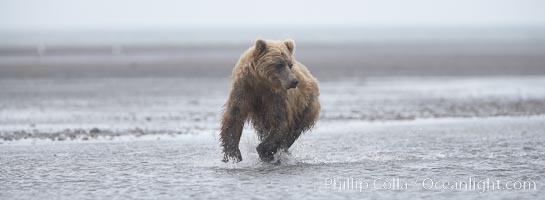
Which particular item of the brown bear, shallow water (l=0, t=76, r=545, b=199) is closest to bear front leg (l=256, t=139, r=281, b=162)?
the brown bear

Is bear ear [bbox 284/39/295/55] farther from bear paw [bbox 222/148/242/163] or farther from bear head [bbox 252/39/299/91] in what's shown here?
bear paw [bbox 222/148/242/163]

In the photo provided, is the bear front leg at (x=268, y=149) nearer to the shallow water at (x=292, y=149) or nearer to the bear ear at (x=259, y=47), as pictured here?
the shallow water at (x=292, y=149)

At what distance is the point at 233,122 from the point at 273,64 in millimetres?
896

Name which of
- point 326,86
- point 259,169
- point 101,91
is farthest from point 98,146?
point 326,86

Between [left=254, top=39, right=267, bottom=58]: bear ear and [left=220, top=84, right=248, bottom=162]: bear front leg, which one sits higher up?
[left=254, top=39, right=267, bottom=58]: bear ear

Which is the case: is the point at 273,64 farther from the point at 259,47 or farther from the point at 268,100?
the point at 268,100

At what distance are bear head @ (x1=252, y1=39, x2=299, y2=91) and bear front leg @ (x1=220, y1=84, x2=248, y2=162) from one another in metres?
0.40

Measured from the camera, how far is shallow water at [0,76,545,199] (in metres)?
8.66

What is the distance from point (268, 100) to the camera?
9914 mm

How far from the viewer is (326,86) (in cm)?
2508

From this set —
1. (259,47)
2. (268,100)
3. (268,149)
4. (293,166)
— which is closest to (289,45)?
(259,47)

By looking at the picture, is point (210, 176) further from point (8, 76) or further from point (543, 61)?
point (543, 61)

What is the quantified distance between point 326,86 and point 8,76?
11537 millimetres

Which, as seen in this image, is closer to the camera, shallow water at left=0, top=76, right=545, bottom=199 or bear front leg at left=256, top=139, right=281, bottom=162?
shallow water at left=0, top=76, right=545, bottom=199
